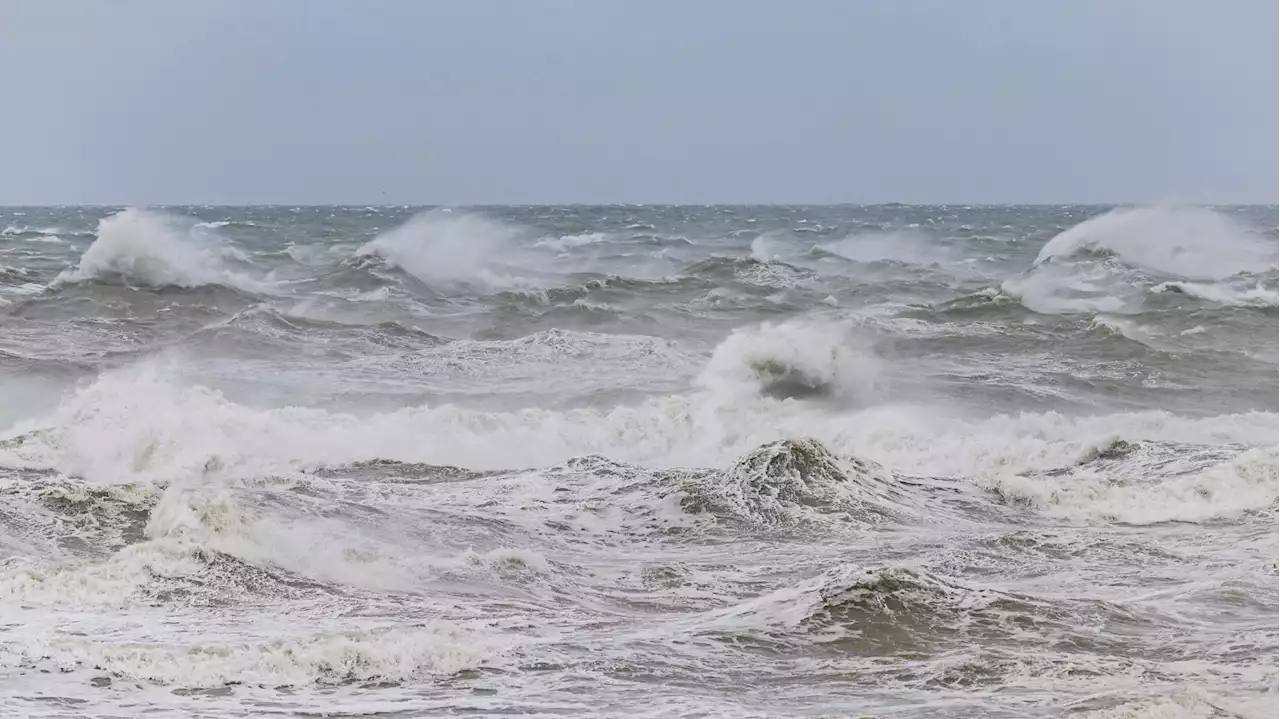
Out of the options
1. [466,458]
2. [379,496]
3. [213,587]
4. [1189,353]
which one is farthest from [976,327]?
[213,587]

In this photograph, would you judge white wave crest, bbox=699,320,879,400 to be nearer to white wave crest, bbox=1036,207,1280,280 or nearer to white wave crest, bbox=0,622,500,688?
white wave crest, bbox=0,622,500,688

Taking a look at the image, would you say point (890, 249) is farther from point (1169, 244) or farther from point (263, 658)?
point (263, 658)

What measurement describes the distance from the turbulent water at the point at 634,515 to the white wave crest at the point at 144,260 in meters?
1.91

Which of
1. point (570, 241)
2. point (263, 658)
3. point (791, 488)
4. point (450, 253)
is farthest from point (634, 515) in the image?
point (570, 241)

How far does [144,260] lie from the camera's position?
2411 cm

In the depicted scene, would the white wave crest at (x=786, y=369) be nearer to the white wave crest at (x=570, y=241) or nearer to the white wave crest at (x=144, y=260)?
the white wave crest at (x=144, y=260)

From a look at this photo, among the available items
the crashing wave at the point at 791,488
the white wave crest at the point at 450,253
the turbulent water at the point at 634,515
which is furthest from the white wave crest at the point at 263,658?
the white wave crest at the point at 450,253

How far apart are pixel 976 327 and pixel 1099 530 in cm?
1300

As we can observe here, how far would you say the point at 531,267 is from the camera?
33938mm

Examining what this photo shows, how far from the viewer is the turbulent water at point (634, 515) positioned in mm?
5586

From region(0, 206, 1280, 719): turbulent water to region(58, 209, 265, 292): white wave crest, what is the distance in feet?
6.27

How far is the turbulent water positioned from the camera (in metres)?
5.59

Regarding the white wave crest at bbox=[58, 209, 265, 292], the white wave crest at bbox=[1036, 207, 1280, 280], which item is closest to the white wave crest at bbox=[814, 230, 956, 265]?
the white wave crest at bbox=[1036, 207, 1280, 280]

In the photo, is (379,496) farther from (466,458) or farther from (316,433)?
(316,433)
